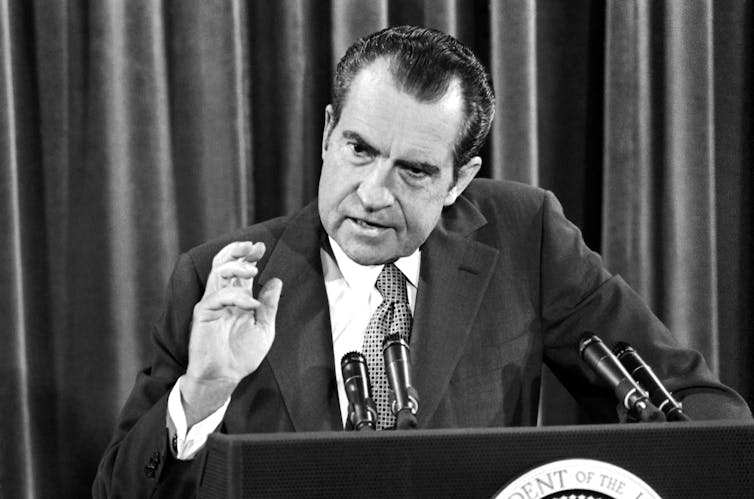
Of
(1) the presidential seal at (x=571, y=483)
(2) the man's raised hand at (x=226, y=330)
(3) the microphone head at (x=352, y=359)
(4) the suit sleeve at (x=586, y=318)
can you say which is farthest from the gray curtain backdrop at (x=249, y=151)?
(1) the presidential seal at (x=571, y=483)

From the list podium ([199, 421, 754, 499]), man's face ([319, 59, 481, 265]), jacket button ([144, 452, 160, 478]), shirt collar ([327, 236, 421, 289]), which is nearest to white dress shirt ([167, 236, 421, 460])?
shirt collar ([327, 236, 421, 289])

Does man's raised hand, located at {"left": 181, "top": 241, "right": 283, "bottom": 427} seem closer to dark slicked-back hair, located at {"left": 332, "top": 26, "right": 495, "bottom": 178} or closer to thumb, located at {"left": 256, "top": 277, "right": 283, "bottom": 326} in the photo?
thumb, located at {"left": 256, "top": 277, "right": 283, "bottom": 326}

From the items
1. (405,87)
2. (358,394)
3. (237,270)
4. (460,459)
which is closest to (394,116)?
(405,87)

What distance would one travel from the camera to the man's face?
5.71 feet

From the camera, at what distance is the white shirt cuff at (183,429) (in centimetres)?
159

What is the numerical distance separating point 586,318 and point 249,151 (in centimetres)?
85

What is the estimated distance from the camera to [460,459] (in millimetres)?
1099

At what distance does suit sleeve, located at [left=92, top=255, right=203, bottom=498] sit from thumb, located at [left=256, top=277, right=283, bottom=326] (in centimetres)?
23

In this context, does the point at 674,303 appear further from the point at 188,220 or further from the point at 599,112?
the point at 188,220

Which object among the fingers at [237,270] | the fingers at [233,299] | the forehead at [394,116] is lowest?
the fingers at [233,299]

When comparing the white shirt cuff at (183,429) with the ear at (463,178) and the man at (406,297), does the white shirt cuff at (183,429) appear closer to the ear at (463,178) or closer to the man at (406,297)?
the man at (406,297)

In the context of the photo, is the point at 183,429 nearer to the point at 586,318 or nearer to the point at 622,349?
the point at 622,349

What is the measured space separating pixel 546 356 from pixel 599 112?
2.52 ft

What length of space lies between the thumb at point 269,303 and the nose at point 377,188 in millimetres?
268
